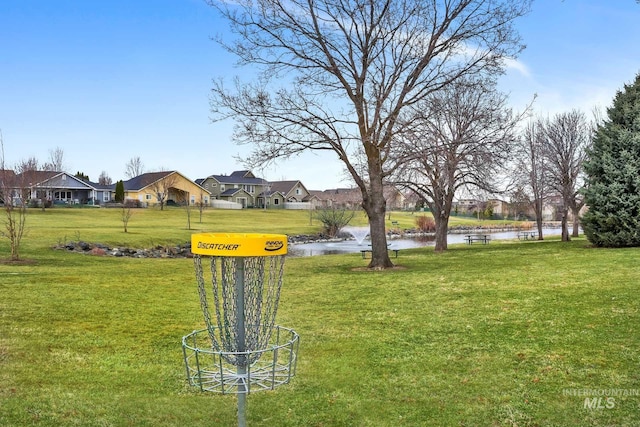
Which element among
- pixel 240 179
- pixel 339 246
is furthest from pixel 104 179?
pixel 339 246

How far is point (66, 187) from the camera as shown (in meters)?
67.3

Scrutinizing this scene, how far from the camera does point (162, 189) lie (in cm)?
7331

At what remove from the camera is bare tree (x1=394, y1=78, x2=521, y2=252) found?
699 inches

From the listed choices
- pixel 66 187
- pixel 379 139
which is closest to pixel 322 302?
pixel 379 139

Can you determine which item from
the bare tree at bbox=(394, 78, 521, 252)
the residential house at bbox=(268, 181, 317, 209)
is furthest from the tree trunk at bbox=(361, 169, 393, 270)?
the residential house at bbox=(268, 181, 317, 209)

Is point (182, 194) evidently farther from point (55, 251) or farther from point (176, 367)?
point (176, 367)

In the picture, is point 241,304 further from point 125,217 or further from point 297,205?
point 297,205

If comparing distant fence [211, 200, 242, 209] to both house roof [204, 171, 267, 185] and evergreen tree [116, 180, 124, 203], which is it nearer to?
house roof [204, 171, 267, 185]

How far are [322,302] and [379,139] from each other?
7552 mm

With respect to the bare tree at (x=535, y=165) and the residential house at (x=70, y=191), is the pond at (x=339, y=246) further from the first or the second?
the residential house at (x=70, y=191)

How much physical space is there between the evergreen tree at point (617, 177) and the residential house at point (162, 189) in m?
57.8

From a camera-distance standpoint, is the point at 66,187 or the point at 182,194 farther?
the point at 182,194

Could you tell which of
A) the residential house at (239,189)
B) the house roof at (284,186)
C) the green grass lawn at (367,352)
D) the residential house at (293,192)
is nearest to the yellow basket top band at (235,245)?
the green grass lawn at (367,352)

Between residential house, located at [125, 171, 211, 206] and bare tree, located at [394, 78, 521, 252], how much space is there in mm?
51226
